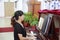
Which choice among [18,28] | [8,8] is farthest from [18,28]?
[8,8]

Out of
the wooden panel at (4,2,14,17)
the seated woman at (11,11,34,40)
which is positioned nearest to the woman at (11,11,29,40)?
the seated woman at (11,11,34,40)

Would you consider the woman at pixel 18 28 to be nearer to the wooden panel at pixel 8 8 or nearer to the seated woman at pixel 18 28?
the seated woman at pixel 18 28

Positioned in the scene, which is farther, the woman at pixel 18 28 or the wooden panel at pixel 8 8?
the wooden panel at pixel 8 8

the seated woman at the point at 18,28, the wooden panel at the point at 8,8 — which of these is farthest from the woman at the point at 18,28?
the wooden panel at the point at 8,8

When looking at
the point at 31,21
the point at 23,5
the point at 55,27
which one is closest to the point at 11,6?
the point at 23,5

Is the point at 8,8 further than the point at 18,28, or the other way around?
the point at 8,8

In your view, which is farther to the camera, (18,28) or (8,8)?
(8,8)

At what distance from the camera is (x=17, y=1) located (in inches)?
327

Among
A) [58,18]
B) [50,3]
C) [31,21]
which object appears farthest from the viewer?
[50,3]

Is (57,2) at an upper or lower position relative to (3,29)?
upper

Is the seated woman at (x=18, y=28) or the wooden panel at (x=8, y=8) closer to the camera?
the seated woman at (x=18, y=28)

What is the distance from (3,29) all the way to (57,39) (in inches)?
202

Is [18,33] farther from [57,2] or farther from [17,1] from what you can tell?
[17,1]

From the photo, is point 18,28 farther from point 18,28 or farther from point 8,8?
point 8,8
